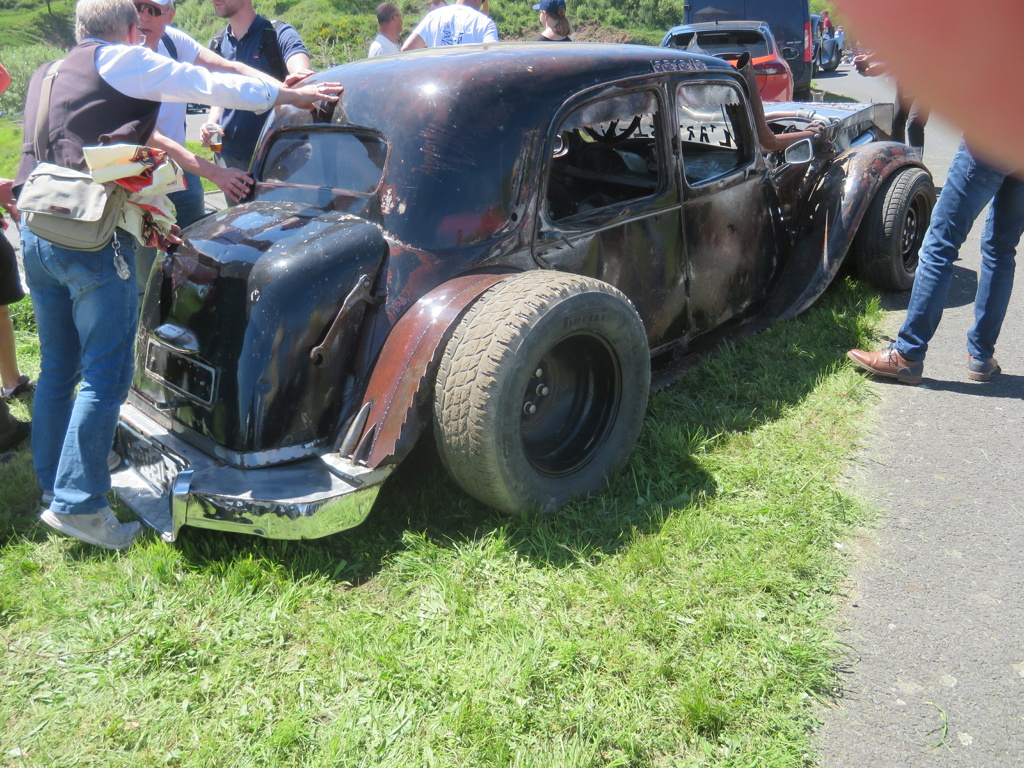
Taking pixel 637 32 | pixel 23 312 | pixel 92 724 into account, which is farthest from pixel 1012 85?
pixel 637 32

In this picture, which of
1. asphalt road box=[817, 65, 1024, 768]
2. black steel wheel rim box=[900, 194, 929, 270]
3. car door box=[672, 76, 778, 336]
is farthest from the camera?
black steel wheel rim box=[900, 194, 929, 270]

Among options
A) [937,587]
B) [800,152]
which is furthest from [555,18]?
[937,587]

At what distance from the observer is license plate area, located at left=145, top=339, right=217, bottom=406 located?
2.92m

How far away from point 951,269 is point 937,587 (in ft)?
6.06

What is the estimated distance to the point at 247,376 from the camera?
9.20 ft

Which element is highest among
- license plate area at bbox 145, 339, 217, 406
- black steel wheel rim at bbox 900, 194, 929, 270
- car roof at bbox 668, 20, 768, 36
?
car roof at bbox 668, 20, 768, 36

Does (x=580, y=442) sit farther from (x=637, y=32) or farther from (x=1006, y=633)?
(x=637, y=32)

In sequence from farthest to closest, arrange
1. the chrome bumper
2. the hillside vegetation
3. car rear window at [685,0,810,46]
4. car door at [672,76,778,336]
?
the hillside vegetation → car rear window at [685,0,810,46] → car door at [672,76,778,336] → the chrome bumper

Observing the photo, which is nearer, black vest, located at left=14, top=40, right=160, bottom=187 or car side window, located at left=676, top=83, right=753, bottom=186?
black vest, located at left=14, top=40, right=160, bottom=187

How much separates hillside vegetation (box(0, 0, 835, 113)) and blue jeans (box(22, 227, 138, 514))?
1414 cm

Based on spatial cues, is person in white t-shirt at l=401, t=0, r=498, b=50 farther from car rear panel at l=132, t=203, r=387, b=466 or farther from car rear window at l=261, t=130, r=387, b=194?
car rear panel at l=132, t=203, r=387, b=466

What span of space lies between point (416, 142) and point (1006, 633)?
8.63 ft

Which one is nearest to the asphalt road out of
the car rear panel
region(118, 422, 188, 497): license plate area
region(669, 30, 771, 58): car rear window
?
the car rear panel

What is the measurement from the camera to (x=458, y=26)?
5.92m
